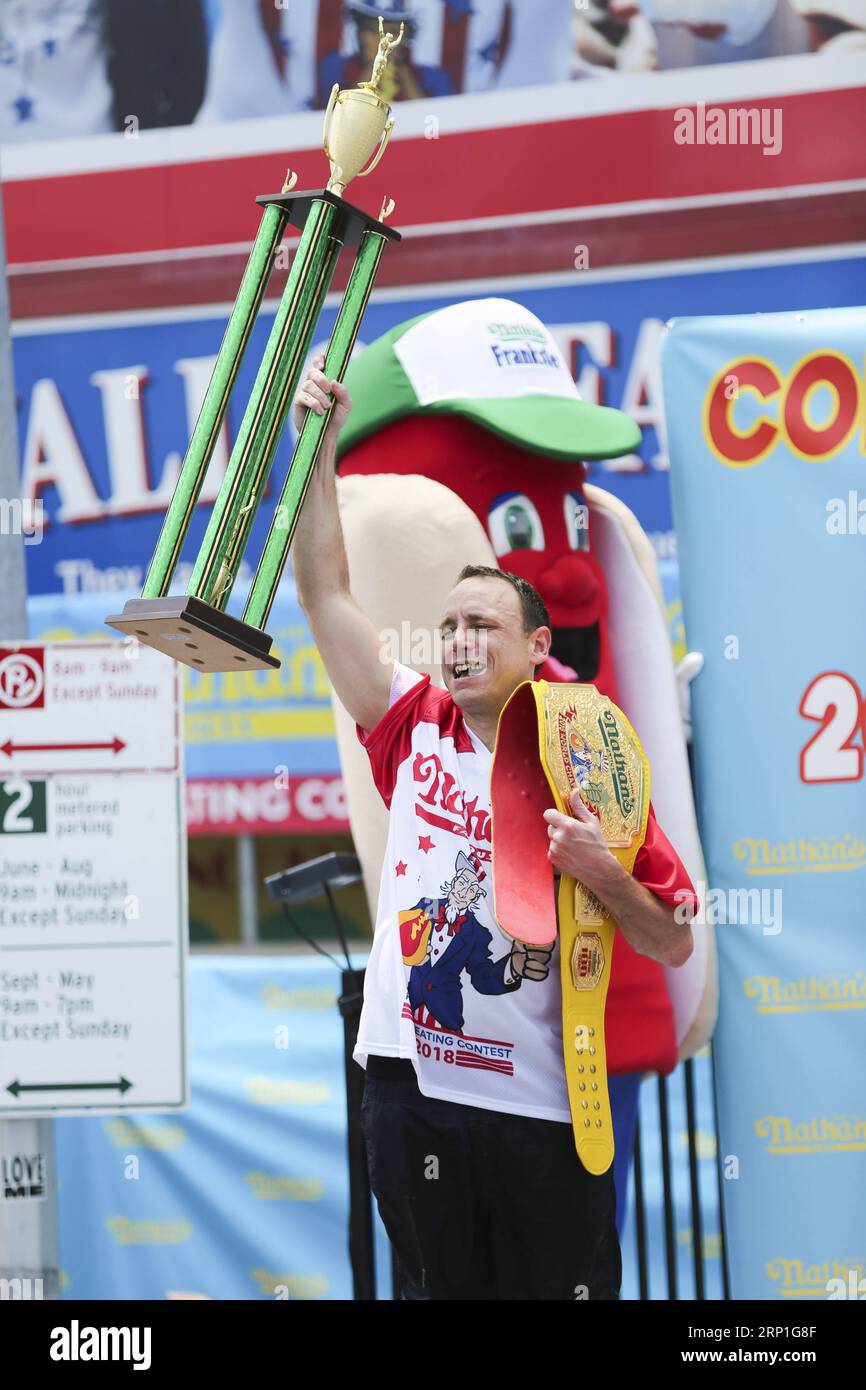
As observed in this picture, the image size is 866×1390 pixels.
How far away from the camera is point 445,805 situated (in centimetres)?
251

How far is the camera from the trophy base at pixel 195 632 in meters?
2.23

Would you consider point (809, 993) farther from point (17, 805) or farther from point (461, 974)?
point (17, 805)

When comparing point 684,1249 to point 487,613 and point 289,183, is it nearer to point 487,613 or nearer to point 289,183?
point 487,613

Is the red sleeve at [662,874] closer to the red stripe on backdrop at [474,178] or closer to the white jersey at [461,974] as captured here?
the white jersey at [461,974]

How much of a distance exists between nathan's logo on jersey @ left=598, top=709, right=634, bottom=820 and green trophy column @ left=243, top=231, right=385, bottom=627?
507 mm

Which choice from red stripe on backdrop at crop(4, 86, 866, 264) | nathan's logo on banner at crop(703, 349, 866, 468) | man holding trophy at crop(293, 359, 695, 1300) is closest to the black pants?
man holding trophy at crop(293, 359, 695, 1300)

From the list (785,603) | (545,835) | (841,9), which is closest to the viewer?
(545,835)

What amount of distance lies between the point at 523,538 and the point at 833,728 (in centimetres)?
70

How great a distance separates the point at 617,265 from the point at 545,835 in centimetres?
356

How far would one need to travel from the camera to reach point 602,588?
3.40m

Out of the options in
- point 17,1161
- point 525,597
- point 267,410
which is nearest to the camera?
point 267,410

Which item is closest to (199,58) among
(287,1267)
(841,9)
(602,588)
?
(841,9)

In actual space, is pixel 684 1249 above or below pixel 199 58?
below

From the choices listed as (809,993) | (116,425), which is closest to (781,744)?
(809,993)
